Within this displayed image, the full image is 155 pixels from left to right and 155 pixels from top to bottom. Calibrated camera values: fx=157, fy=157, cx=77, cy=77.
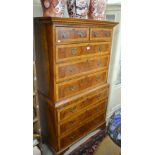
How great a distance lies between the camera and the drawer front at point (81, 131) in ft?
5.79

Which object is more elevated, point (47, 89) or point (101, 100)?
point (47, 89)

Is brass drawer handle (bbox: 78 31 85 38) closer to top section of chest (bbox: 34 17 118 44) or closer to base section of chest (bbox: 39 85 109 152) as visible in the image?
top section of chest (bbox: 34 17 118 44)

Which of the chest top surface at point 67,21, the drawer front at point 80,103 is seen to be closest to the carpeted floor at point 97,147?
the drawer front at point 80,103

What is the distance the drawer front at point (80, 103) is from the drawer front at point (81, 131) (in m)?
0.26

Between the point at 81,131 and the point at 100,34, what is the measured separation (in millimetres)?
1173

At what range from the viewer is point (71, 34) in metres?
1.40

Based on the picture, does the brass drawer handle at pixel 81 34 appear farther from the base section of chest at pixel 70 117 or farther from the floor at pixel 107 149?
the floor at pixel 107 149
